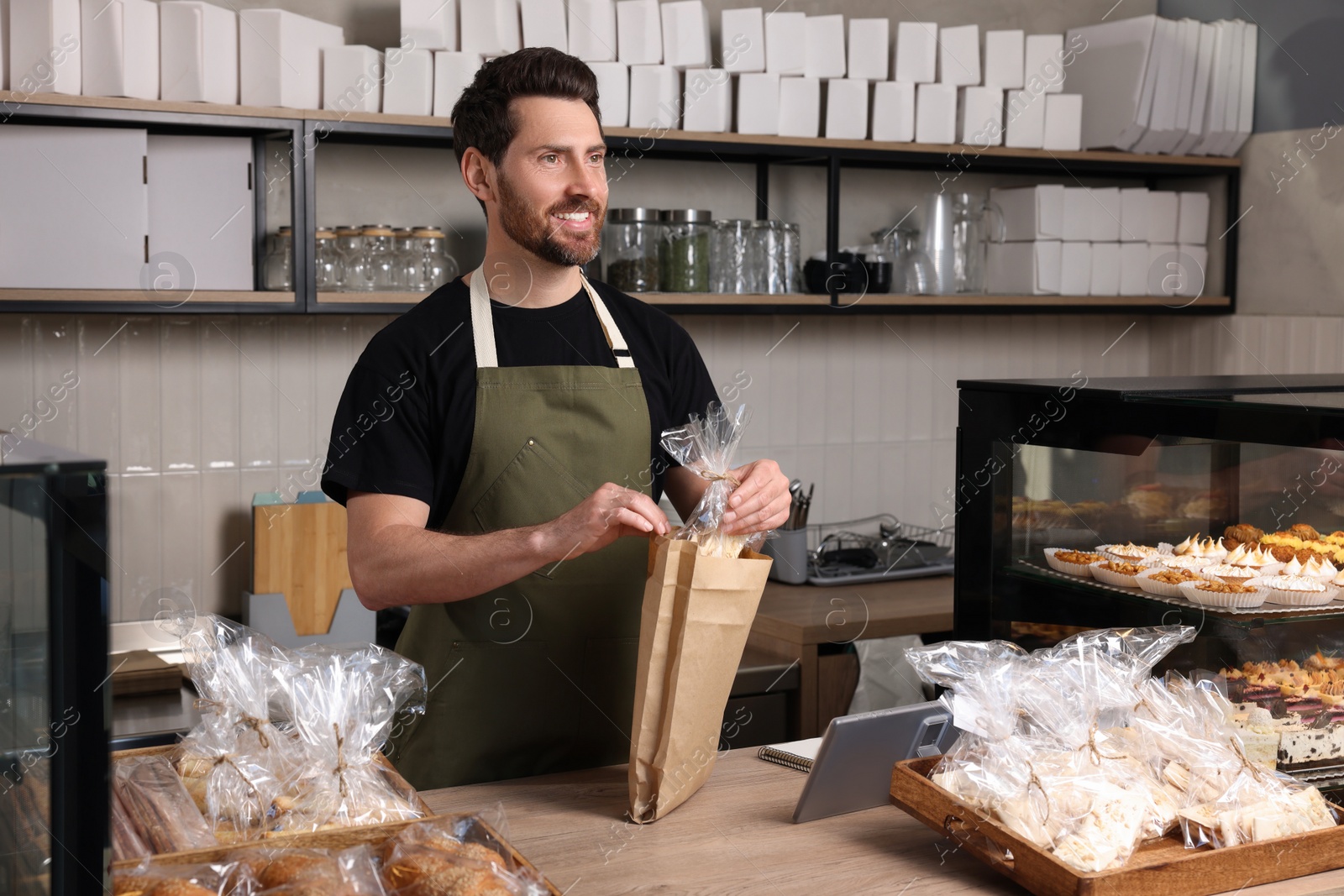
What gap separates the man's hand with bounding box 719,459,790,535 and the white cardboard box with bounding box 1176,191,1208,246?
2.78 m

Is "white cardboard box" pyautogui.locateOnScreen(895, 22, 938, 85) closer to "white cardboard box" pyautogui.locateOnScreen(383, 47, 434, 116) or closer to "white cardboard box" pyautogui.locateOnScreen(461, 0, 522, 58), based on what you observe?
"white cardboard box" pyautogui.locateOnScreen(461, 0, 522, 58)

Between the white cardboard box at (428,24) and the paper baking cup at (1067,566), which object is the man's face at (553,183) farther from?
the white cardboard box at (428,24)

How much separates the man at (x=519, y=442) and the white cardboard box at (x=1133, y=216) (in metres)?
2.31

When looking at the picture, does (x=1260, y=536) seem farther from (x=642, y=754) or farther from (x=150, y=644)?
(x=150, y=644)

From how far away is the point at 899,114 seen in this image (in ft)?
10.9

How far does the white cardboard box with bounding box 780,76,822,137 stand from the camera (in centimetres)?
320

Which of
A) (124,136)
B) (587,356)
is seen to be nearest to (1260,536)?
(587,356)

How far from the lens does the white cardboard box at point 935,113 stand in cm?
335

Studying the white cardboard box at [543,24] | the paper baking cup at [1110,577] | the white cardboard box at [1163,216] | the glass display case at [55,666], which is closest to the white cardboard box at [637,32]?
the white cardboard box at [543,24]

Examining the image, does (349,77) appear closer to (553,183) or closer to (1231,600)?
(553,183)

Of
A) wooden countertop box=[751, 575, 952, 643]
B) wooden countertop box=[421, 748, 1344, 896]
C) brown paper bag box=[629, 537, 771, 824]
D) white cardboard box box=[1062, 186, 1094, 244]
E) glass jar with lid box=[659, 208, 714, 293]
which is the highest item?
white cardboard box box=[1062, 186, 1094, 244]

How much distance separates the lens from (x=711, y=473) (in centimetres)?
143

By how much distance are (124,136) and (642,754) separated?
1859mm

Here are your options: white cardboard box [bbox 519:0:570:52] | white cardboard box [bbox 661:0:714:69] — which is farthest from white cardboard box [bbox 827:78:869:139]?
white cardboard box [bbox 519:0:570:52]
